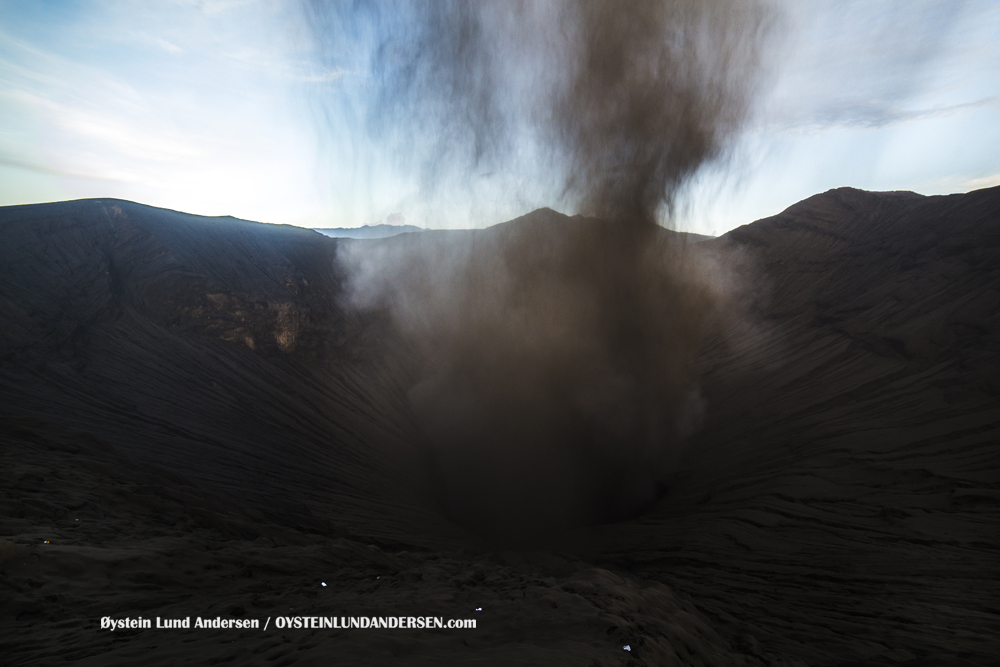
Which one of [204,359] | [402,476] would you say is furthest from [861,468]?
[204,359]

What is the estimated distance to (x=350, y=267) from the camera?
15.7 meters

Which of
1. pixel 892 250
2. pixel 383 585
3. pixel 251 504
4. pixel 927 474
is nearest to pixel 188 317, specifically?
pixel 251 504

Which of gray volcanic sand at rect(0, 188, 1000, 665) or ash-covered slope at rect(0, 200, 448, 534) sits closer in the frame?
gray volcanic sand at rect(0, 188, 1000, 665)

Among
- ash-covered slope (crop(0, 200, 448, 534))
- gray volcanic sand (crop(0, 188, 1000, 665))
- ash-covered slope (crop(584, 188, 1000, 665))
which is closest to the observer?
gray volcanic sand (crop(0, 188, 1000, 665))

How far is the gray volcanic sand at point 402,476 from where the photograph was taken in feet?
11.3

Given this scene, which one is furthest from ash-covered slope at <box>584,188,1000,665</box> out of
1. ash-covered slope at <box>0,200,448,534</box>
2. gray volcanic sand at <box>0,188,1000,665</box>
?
ash-covered slope at <box>0,200,448,534</box>

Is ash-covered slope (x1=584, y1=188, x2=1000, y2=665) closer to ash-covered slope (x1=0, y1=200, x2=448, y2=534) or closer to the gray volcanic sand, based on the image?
the gray volcanic sand

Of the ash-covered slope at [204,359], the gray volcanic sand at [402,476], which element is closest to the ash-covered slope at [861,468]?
the gray volcanic sand at [402,476]

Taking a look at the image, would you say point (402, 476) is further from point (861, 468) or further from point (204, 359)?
point (861, 468)

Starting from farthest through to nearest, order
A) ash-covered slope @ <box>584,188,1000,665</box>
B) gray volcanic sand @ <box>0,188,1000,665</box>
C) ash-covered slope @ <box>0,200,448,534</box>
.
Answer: ash-covered slope @ <box>0,200,448,534</box> < ash-covered slope @ <box>584,188,1000,665</box> < gray volcanic sand @ <box>0,188,1000,665</box>

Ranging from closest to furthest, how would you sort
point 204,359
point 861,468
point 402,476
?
1. point 861,468
2. point 402,476
3. point 204,359

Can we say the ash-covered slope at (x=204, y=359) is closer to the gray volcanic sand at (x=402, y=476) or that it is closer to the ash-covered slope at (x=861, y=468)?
the gray volcanic sand at (x=402, y=476)

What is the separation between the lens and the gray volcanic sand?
3.43 metres

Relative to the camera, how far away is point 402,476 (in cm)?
952
